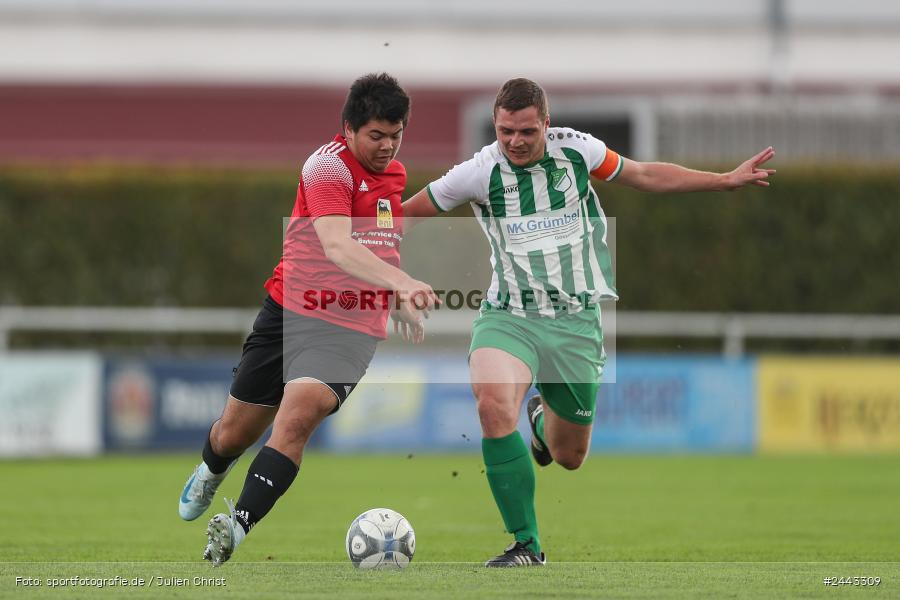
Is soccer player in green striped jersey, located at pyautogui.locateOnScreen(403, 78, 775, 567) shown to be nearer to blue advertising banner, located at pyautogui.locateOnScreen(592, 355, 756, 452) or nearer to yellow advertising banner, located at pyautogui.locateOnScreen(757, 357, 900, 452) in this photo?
blue advertising banner, located at pyautogui.locateOnScreen(592, 355, 756, 452)

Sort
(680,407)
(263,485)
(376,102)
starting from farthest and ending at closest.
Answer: (680,407) → (376,102) → (263,485)

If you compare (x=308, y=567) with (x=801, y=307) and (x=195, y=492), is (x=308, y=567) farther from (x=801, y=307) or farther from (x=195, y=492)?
(x=801, y=307)

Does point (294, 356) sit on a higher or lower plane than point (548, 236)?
lower

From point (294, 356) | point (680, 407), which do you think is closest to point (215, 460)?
point (294, 356)

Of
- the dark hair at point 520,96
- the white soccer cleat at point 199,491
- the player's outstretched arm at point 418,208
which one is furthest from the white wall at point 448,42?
the dark hair at point 520,96

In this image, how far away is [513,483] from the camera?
7.52 meters

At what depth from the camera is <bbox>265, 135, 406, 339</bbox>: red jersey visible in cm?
749

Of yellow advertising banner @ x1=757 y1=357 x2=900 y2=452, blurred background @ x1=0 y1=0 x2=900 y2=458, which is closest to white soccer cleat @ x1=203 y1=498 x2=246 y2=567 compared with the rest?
blurred background @ x1=0 y1=0 x2=900 y2=458

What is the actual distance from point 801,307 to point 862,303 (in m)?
0.83

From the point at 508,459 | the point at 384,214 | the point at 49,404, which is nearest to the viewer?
the point at 508,459

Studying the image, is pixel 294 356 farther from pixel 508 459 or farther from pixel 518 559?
pixel 518 559

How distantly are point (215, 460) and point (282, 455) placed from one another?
104cm

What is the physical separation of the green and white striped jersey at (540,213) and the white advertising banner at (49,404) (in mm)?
9529

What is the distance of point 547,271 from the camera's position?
26.1ft
